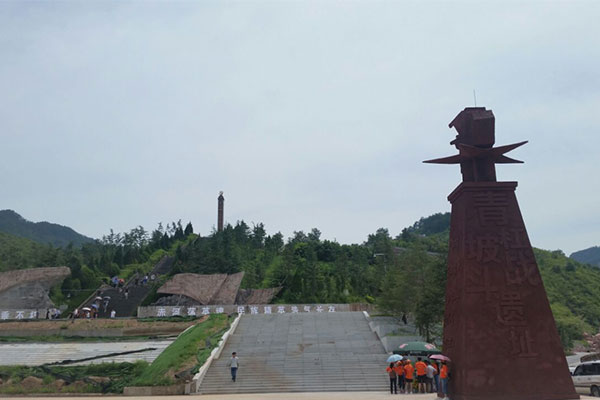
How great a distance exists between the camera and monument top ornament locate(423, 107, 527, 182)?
9.90 meters

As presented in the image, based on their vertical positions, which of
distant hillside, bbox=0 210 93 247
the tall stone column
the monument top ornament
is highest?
distant hillside, bbox=0 210 93 247

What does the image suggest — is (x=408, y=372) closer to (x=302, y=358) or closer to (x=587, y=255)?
(x=302, y=358)

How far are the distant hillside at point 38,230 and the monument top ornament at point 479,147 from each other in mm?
116664

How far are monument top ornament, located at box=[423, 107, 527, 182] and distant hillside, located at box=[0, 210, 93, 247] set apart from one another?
383 ft

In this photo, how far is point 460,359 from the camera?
29.3 feet

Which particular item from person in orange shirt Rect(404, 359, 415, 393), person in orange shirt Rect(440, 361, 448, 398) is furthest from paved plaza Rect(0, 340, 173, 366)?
person in orange shirt Rect(440, 361, 448, 398)

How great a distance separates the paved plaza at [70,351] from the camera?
61.6ft

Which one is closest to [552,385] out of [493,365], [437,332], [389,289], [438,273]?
[493,365]

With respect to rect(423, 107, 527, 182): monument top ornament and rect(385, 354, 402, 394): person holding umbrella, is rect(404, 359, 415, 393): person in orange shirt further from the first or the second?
rect(423, 107, 527, 182): monument top ornament

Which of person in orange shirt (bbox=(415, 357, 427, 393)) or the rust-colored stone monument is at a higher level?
the rust-colored stone monument

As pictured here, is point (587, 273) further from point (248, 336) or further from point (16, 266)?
point (16, 266)

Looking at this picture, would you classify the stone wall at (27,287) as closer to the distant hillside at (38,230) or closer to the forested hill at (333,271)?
the forested hill at (333,271)

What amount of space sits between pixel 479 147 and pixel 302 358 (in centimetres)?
986

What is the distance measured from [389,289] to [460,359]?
44.1 ft
